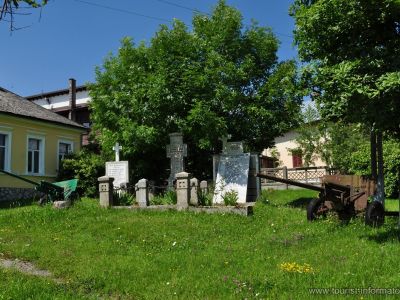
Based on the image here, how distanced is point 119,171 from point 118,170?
62 millimetres

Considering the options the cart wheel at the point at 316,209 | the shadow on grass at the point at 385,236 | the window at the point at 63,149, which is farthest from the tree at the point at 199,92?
the shadow on grass at the point at 385,236

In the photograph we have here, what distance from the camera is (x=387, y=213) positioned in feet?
37.8

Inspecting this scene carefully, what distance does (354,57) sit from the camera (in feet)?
31.4

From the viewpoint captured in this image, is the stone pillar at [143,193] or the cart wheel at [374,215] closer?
the cart wheel at [374,215]

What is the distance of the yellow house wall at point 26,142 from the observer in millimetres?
24125

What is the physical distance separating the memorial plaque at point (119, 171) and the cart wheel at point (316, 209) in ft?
32.5

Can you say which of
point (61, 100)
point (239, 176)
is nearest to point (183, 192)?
point (239, 176)

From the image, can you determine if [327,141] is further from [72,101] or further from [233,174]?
[72,101]

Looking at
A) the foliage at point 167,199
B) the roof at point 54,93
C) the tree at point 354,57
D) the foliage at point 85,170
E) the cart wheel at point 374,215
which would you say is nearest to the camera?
the tree at point 354,57

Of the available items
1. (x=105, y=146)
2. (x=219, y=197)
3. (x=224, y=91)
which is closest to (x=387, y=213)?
(x=219, y=197)

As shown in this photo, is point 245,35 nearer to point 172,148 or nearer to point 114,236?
point 172,148

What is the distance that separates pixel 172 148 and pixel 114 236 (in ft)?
29.2

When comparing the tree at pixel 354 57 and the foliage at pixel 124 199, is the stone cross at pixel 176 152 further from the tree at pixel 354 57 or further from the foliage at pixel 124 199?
the tree at pixel 354 57

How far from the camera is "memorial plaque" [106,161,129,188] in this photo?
2070 cm
